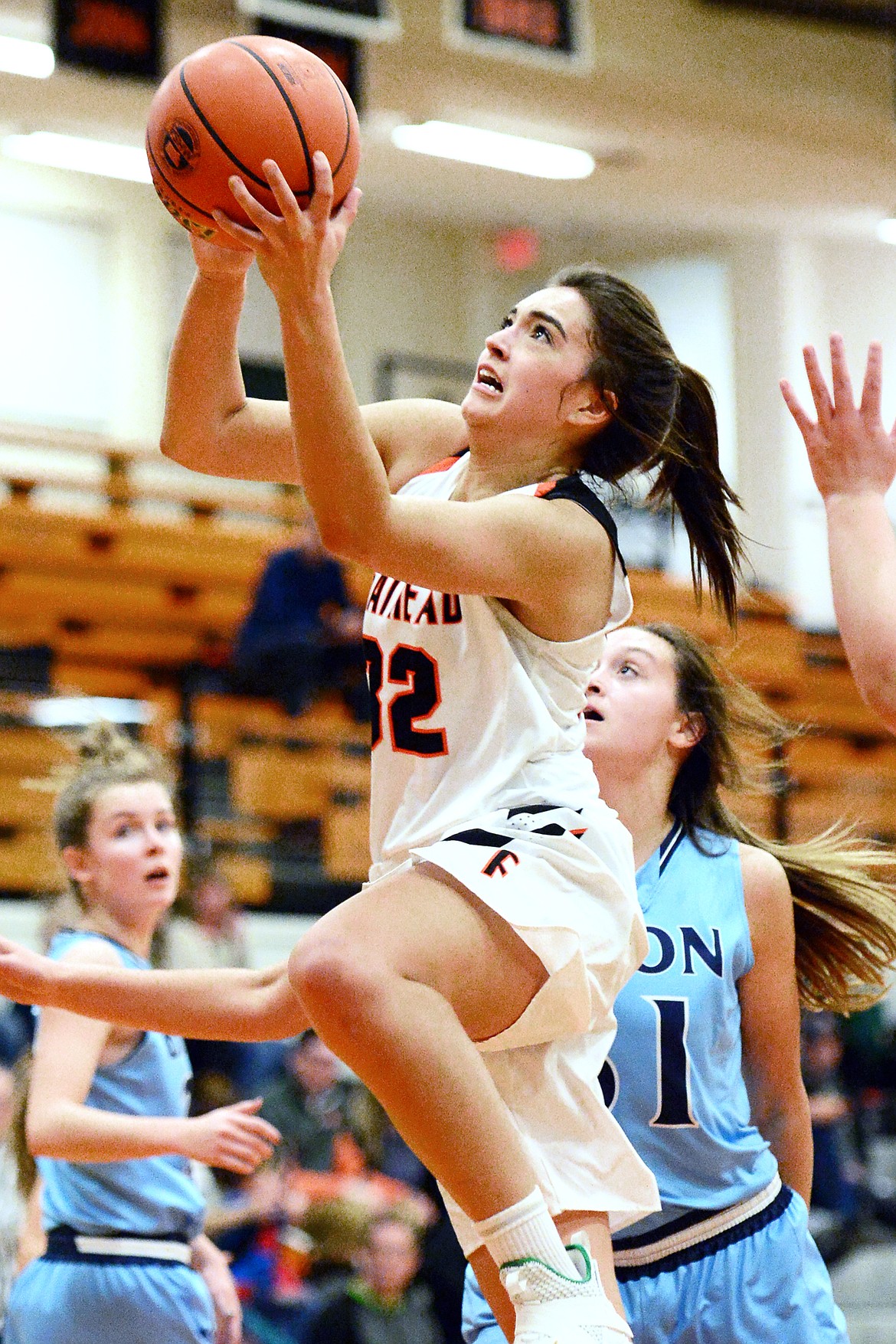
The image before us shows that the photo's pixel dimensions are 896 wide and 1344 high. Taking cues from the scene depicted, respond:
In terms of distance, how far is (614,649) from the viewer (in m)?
3.64

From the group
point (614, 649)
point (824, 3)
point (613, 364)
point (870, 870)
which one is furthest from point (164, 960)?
point (824, 3)

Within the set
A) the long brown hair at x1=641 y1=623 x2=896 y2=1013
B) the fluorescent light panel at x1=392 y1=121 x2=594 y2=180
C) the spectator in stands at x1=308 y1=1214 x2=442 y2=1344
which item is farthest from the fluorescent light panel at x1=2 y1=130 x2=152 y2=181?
the long brown hair at x1=641 y1=623 x2=896 y2=1013

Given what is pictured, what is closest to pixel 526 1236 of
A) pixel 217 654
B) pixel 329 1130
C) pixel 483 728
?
pixel 483 728

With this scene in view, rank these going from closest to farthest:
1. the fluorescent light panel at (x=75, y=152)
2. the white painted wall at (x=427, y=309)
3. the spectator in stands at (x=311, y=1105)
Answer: the spectator in stands at (x=311, y=1105)
the fluorescent light panel at (x=75, y=152)
the white painted wall at (x=427, y=309)

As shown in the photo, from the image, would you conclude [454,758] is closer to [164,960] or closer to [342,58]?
[164,960]

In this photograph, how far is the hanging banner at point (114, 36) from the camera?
8.16 metres

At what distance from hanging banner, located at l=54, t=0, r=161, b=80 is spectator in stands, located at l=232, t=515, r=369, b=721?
2.34 m

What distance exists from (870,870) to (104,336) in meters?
10.4

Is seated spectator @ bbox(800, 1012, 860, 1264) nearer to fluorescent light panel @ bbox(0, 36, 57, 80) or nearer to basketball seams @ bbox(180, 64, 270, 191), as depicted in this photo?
basketball seams @ bbox(180, 64, 270, 191)

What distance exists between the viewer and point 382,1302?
5672 millimetres

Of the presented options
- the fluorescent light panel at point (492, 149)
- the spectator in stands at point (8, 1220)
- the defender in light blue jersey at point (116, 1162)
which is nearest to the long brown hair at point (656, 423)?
the defender in light blue jersey at point (116, 1162)

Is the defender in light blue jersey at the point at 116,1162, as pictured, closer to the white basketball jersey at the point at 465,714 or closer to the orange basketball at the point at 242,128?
the white basketball jersey at the point at 465,714

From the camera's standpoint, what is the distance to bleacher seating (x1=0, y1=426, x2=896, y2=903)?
29.8ft

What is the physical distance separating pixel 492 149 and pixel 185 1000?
9.85 metres
